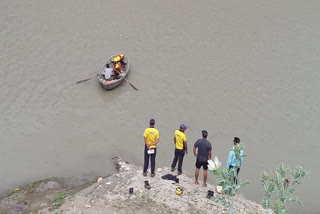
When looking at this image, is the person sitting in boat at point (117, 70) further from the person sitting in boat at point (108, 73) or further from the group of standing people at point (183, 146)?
the group of standing people at point (183, 146)

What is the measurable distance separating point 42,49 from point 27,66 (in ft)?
6.03

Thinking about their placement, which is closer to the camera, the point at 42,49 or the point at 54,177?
the point at 54,177

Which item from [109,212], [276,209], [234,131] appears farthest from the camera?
[234,131]

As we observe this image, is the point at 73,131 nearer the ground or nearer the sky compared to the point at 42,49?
nearer the ground

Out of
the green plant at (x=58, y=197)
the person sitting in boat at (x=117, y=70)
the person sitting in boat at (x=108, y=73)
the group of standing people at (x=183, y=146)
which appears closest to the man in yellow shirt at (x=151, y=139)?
the group of standing people at (x=183, y=146)

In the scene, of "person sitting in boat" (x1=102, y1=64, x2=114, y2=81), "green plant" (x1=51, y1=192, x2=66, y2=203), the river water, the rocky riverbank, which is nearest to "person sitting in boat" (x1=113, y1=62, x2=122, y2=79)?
"person sitting in boat" (x1=102, y1=64, x2=114, y2=81)

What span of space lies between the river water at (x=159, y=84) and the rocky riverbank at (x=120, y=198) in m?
1.06

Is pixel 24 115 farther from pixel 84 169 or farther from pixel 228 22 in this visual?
pixel 228 22

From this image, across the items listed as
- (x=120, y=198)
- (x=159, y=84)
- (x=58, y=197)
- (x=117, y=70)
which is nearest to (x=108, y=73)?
(x=117, y=70)

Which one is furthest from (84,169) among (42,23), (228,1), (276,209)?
(228,1)

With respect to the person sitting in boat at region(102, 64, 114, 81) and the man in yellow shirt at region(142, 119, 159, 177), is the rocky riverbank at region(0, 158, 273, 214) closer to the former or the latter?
the man in yellow shirt at region(142, 119, 159, 177)

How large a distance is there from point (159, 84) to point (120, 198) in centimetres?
823

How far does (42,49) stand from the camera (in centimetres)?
1872

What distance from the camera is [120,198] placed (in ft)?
30.4
